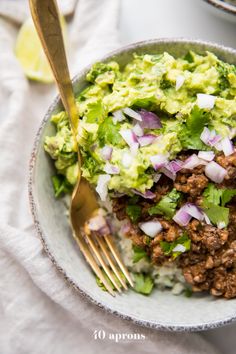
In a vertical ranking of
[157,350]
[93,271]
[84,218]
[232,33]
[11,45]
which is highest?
[11,45]

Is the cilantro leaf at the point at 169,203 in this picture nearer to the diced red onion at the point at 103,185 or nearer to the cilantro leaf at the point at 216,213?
the cilantro leaf at the point at 216,213

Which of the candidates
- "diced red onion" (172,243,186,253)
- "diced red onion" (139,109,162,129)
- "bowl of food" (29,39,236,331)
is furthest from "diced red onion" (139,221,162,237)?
"diced red onion" (139,109,162,129)

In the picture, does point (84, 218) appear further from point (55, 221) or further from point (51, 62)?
point (51, 62)

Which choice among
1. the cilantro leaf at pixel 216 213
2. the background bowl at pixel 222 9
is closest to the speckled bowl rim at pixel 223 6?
the background bowl at pixel 222 9

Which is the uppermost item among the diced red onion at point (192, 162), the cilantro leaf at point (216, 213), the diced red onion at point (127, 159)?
the diced red onion at point (127, 159)

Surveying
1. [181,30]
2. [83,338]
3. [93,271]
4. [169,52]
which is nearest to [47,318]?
[83,338]

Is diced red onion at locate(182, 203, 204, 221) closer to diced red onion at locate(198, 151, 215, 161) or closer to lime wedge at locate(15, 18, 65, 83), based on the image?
diced red onion at locate(198, 151, 215, 161)
